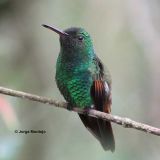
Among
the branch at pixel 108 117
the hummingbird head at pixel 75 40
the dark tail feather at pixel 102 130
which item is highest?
the hummingbird head at pixel 75 40

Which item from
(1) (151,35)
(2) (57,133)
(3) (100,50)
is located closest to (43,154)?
(2) (57,133)

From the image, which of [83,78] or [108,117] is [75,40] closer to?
[83,78]

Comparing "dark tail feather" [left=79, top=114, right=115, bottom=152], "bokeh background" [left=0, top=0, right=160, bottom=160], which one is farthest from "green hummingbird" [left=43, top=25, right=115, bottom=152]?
"bokeh background" [left=0, top=0, right=160, bottom=160]

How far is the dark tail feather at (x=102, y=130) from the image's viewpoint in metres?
3.29

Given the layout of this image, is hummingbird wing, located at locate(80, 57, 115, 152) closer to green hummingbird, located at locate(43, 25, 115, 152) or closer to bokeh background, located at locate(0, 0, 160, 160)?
green hummingbird, located at locate(43, 25, 115, 152)

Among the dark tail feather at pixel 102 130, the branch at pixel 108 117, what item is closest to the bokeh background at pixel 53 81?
the dark tail feather at pixel 102 130

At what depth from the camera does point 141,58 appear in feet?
12.7

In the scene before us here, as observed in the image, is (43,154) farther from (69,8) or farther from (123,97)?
(69,8)

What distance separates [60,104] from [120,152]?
74 centimetres

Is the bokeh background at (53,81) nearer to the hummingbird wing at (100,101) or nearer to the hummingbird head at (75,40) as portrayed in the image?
the hummingbird wing at (100,101)

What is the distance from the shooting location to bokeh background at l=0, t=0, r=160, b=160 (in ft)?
12.2

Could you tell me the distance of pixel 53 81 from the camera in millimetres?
4246

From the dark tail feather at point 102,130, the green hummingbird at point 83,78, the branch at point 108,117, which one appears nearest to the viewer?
the branch at point 108,117

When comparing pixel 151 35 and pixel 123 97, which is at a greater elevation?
pixel 151 35
